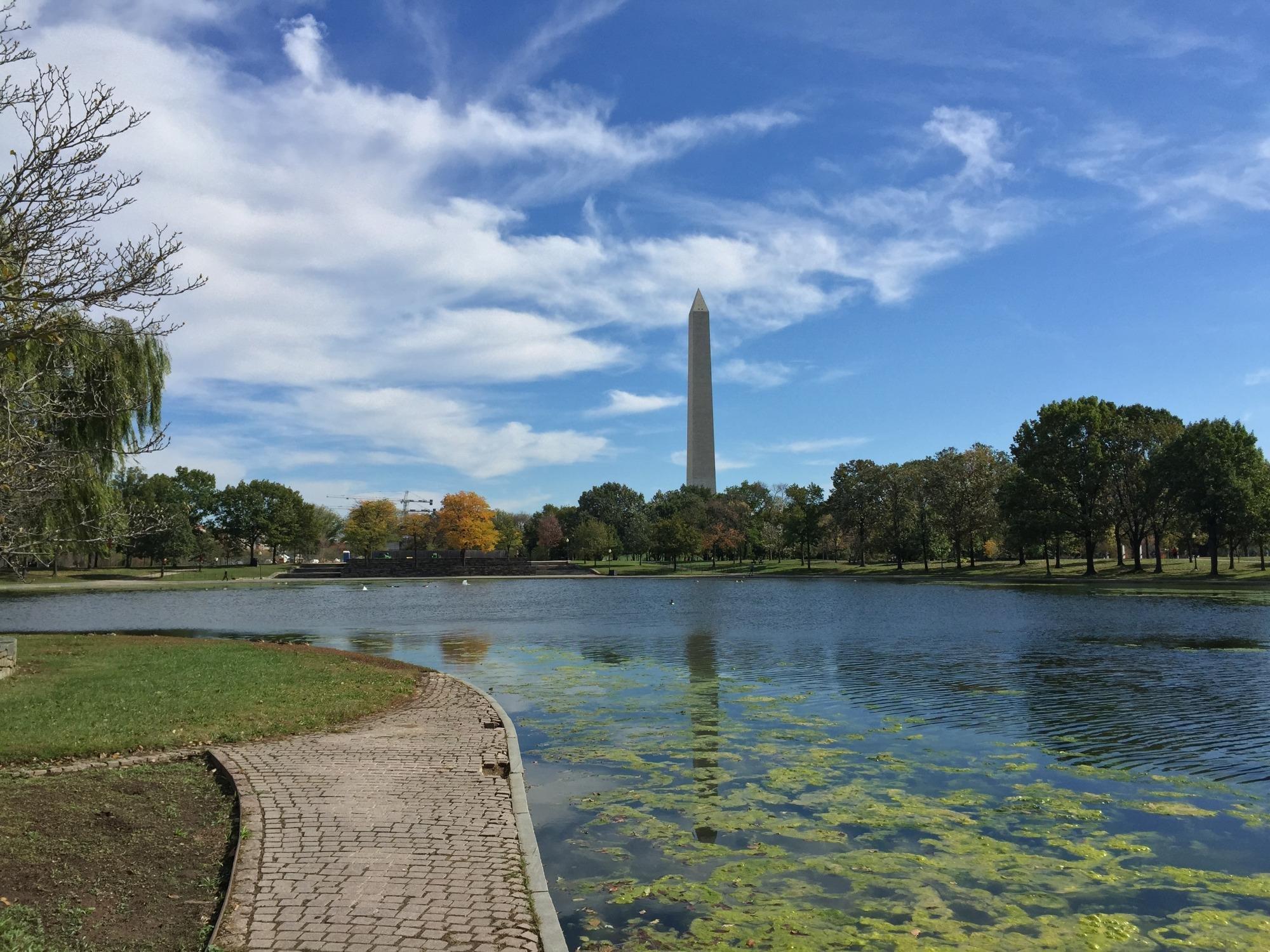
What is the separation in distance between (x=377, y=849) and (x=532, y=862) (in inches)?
50.2

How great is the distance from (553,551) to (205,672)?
11390 cm

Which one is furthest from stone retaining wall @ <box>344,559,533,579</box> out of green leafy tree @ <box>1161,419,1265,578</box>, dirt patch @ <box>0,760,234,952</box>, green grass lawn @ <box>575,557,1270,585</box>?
dirt patch @ <box>0,760,234,952</box>

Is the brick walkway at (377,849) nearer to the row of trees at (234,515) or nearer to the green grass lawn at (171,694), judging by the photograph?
the green grass lawn at (171,694)

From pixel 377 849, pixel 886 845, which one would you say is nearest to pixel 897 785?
pixel 886 845

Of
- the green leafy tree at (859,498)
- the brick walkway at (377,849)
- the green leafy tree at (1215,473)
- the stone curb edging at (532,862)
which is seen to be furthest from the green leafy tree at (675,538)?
the stone curb edging at (532,862)

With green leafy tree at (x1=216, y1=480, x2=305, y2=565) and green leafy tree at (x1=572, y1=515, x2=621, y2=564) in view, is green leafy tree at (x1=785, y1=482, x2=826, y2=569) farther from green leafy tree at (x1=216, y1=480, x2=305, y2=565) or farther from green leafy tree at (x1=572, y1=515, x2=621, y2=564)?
green leafy tree at (x1=216, y1=480, x2=305, y2=565)

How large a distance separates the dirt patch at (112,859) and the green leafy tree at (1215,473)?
56.9 m

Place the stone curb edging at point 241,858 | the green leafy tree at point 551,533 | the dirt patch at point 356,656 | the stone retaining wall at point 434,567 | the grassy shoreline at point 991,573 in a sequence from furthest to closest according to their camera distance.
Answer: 1. the green leafy tree at point 551,533
2. the stone retaining wall at point 434,567
3. the grassy shoreline at point 991,573
4. the dirt patch at point 356,656
5. the stone curb edging at point 241,858

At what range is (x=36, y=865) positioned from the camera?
20.4ft

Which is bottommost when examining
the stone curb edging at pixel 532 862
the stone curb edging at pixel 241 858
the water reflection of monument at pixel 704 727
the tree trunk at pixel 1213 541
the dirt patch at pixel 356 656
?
the water reflection of monument at pixel 704 727

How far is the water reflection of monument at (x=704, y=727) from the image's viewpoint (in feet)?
30.1

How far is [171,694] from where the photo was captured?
13.1 m

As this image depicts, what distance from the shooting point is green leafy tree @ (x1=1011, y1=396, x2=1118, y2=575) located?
194 feet

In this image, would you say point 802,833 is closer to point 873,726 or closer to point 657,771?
point 657,771
